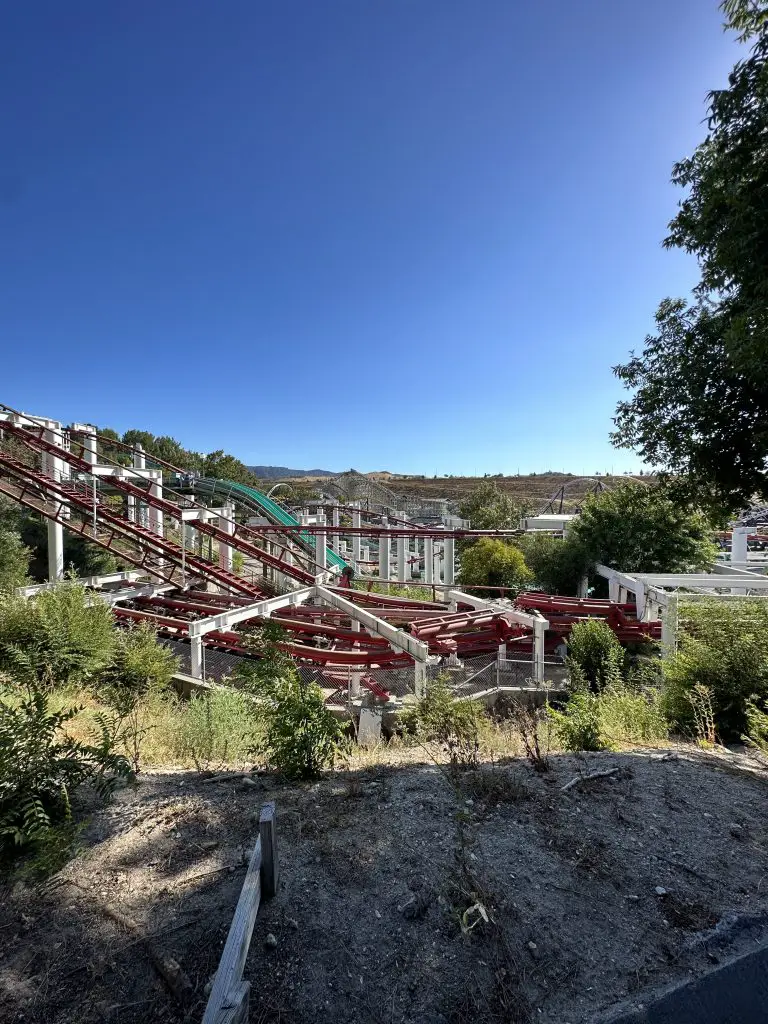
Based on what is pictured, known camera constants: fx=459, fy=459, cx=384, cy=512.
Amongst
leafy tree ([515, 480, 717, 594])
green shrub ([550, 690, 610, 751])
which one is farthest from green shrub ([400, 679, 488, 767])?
leafy tree ([515, 480, 717, 594])

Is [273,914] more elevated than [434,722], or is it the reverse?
[273,914]

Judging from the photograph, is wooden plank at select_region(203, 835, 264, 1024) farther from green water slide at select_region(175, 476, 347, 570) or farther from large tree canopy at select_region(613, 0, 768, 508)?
green water slide at select_region(175, 476, 347, 570)

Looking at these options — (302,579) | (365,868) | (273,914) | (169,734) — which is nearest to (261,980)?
(273,914)

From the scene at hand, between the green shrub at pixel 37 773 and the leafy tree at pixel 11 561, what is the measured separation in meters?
9.12

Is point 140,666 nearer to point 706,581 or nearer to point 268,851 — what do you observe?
point 268,851

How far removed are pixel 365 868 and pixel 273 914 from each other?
1.82 feet

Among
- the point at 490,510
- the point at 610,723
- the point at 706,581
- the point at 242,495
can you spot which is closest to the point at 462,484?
the point at 490,510

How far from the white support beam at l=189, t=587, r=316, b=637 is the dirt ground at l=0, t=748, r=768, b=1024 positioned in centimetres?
466

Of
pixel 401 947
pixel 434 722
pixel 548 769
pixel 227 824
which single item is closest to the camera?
pixel 401 947

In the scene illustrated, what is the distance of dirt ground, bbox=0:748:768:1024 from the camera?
5.96ft

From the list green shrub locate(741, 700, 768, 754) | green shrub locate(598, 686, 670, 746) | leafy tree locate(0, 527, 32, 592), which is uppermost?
leafy tree locate(0, 527, 32, 592)

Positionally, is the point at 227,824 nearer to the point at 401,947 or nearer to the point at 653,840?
the point at 401,947

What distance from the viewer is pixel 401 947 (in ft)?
6.70

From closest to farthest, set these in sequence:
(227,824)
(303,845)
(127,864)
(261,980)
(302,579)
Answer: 1. (261,980)
2. (127,864)
3. (303,845)
4. (227,824)
5. (302,579)
